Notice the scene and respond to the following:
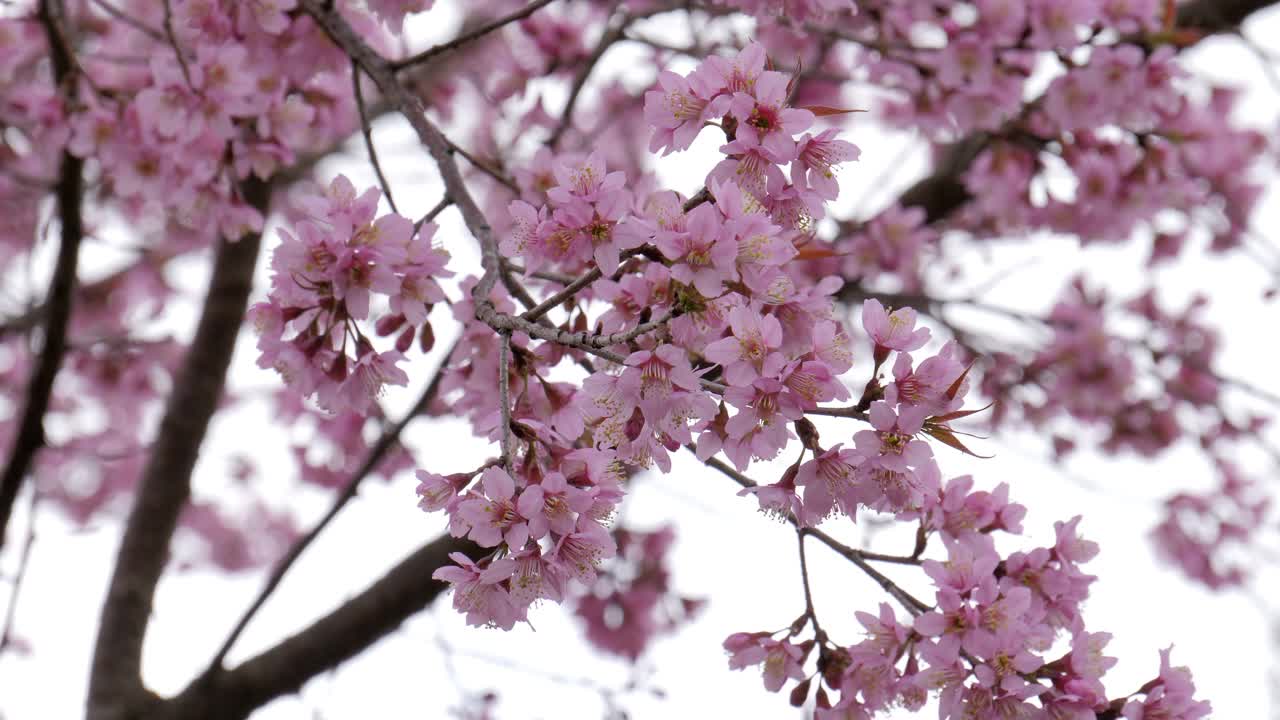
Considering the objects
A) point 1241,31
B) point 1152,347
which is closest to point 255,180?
point 1241,31

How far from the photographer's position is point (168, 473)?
313 centimetres

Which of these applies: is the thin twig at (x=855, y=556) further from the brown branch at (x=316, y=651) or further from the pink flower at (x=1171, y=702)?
the brown branch at (x=316, y=651)

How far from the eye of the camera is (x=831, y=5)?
1963 millimetres

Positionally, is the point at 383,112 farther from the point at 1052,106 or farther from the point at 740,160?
the point at 740,160

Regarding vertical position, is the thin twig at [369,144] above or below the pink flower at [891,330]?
above

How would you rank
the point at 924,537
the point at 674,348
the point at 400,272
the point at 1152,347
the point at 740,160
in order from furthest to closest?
the point at 1152,347 < the point at 924,537 < the point at 400,272 < the point at 740,160 < the point at 674,348

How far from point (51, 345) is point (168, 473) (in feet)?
1.97

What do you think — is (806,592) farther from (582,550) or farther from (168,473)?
(168,473)

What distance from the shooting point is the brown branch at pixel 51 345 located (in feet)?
8.38

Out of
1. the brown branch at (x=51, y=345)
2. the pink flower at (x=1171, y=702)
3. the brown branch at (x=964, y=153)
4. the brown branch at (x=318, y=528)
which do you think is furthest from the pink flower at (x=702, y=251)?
the brown branch at (x=51, y=345)

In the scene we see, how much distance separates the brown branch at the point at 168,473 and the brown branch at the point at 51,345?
0.38 metres

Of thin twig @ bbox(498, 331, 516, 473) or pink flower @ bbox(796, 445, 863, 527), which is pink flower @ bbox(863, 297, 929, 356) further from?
thin twig @ bbox(498, 331, 516, 473)

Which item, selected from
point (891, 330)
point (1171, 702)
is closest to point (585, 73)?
point (891, 330)

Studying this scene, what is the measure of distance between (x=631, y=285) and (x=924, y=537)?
62 cm
